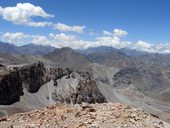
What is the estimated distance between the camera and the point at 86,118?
2362 centimetres

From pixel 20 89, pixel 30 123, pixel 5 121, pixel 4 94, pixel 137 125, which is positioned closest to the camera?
pixel 137 125

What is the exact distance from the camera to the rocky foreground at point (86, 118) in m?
22.7

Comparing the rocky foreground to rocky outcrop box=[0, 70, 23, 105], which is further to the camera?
rocky outcrop box=[0, 70, 23, 105]

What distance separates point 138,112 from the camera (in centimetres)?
2512

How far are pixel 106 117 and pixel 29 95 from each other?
169 m

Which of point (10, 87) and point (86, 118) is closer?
point (86, 118)

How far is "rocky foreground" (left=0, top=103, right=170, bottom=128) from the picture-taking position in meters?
22.7

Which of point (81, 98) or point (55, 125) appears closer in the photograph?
point (55, 125)

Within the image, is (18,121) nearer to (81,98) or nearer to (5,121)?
(5,121)

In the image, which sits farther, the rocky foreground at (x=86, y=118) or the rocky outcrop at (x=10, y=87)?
the rocky outcrop at (x=10, y=87)

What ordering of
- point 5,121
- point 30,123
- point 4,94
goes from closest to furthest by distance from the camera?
1. point 30,123
2. point 5,121
3. point 4,94

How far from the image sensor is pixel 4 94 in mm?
169875

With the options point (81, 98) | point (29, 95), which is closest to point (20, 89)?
point (29, 95)

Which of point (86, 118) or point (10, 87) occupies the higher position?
point (86, 118)
